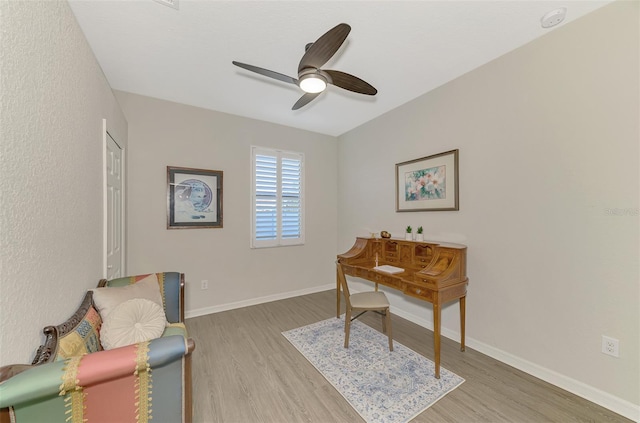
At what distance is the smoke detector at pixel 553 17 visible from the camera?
72.0 inches

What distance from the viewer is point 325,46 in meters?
1.61

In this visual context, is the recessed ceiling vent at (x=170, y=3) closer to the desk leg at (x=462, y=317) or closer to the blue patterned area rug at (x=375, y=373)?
the blue patterned area rug at (x=375, y=373)

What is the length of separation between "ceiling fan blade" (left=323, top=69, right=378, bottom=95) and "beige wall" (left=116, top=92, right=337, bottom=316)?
2.14m

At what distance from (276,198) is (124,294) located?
245 centimetres

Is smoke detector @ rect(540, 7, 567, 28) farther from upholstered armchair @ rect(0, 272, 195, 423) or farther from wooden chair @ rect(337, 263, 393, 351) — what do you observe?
upholstered armchair @ rect(0, 272, 195, 423)

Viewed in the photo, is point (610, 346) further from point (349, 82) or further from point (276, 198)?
point (276, 198)

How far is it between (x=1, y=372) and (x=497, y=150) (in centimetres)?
336

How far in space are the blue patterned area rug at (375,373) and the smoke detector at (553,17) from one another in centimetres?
288

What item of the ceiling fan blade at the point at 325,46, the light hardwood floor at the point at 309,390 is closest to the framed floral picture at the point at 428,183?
the light hardwood floor at the point at 309,390

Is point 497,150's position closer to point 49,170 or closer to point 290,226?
point 290,226

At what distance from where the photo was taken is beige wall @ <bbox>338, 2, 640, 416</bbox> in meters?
1.73

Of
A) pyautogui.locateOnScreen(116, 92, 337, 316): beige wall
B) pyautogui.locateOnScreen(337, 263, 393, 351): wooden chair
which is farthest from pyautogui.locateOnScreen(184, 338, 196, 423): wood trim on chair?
pyautogui.locateOnScreen(116, 92, 337, 316): beige wall

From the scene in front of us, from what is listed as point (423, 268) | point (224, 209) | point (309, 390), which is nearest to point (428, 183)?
point (423, 268)

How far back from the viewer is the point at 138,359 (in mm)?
1072
